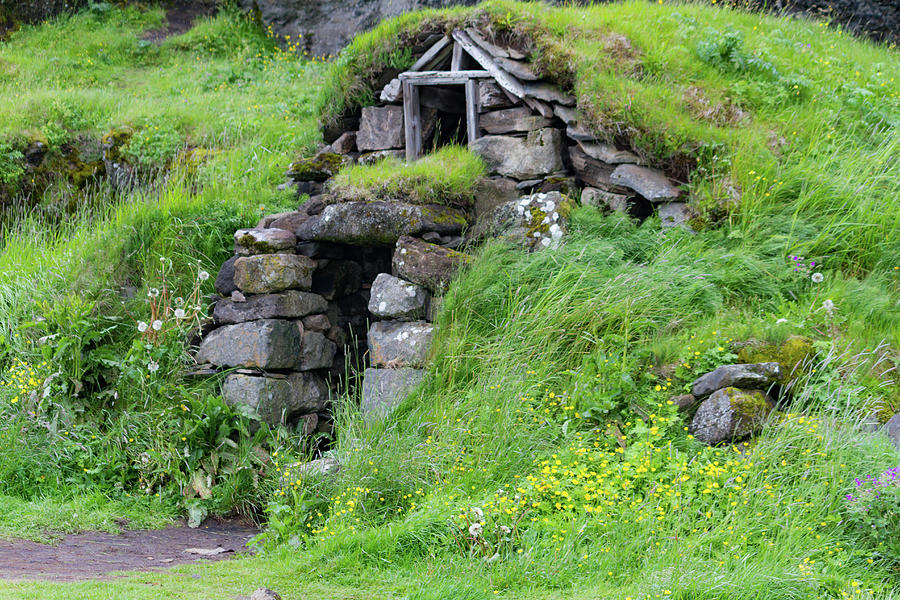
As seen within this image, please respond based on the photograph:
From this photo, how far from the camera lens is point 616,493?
195 inches

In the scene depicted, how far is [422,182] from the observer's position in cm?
781

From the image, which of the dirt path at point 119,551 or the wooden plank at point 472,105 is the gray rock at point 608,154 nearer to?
the wooden plank at point 472,105

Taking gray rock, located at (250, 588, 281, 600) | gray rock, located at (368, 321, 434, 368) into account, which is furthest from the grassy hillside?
gray rock, located at (250, 588, 281, 600)

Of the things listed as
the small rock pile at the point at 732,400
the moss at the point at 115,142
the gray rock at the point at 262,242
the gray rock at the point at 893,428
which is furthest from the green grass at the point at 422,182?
the moss at the point at 115,142

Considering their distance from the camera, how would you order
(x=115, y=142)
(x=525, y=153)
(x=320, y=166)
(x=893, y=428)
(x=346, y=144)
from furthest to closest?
(x=115, y=142)
(x=346, y=144)
(x=320, y=166)
(x=525, y=153)
(x=893, y=428)

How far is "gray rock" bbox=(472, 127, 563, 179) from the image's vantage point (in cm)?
821

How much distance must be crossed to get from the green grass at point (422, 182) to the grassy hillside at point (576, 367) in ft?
0.16

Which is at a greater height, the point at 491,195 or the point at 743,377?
the point at 491,195

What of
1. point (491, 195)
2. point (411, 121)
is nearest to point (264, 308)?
point (491, 195)

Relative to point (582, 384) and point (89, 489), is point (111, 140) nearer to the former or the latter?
point (89, 489)

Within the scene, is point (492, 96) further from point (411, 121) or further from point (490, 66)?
point (411, 121)

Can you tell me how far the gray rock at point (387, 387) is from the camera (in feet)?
21.8

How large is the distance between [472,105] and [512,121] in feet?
1.92

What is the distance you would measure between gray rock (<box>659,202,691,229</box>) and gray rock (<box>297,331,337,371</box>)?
3427 millimetres
